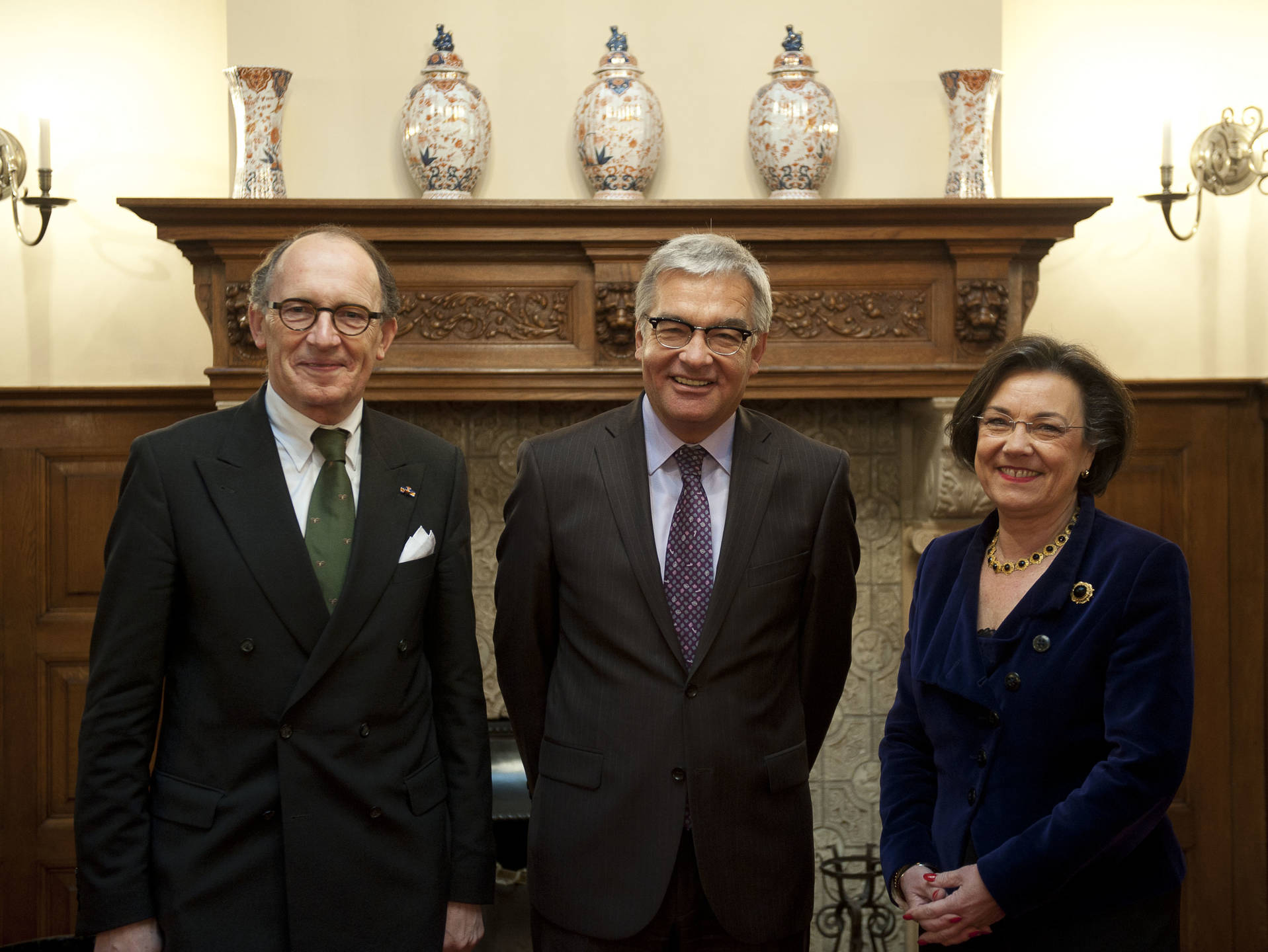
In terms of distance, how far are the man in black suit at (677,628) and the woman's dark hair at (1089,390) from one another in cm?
30

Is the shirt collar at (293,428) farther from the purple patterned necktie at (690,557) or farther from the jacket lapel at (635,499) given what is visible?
the purple patterned necktie at (690,557)

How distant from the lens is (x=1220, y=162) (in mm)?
3291

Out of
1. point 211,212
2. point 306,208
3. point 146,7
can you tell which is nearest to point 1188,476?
point 306,208

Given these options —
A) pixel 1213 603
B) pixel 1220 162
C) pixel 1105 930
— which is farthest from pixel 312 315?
pixel 1213 603

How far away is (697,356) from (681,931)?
2.85ft

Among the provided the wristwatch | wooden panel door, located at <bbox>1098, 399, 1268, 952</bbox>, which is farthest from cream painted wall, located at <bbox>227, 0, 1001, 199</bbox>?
the wristwatch

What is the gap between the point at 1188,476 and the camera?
3539 mm

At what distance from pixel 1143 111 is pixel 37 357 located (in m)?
3.53

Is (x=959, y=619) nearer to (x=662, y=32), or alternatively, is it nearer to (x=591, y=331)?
(x=591, y=331)

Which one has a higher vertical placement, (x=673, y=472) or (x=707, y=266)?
(x=707, y=266)

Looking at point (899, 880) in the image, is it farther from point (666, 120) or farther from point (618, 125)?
point (666, 120)

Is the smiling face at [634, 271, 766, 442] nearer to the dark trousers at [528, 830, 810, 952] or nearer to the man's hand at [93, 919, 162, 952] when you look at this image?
the dark trousers at [528, 830, 810, 952]

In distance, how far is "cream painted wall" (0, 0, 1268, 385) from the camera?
3.21 meters

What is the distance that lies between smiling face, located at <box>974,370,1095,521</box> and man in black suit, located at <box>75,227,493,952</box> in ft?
2.89
